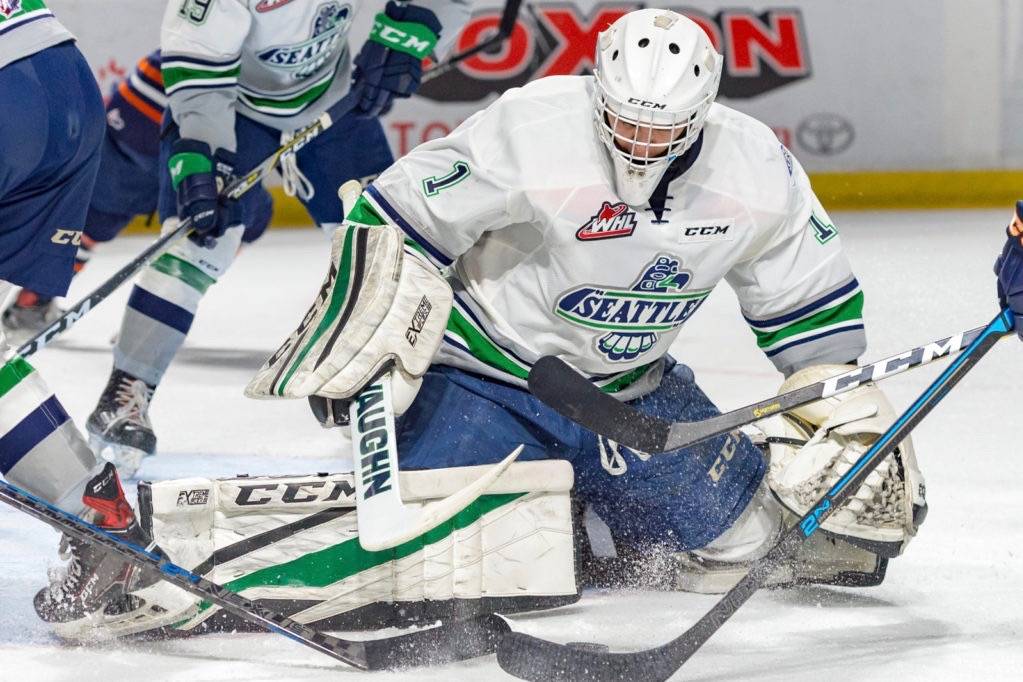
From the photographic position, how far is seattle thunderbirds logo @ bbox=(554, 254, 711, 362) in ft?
8.24

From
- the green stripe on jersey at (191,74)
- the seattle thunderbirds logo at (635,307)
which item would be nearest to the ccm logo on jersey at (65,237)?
the seattle thunderbirds logo at (635,307)

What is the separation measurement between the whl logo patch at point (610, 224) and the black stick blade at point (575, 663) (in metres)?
0.61

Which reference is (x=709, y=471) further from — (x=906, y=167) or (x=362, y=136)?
(x=906, y=167)

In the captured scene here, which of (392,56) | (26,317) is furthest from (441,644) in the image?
(26,317)

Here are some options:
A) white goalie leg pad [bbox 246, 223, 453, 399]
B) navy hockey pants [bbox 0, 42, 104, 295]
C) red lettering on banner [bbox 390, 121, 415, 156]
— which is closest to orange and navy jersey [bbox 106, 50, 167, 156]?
navy hockey pants [bbox 0, 42, 104, 295]

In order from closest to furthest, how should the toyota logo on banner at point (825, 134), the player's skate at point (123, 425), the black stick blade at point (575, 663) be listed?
the black stick blade at point (575, 663) < the player's skate at point (123, 425) < the toyota logo on banner at point (825, 134)

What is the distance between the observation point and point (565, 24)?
651 centimetres

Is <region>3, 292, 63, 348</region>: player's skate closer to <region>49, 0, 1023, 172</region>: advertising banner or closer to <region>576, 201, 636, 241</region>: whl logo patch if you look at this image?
<region>49, 0, 1023, 172</region>: advertising banner

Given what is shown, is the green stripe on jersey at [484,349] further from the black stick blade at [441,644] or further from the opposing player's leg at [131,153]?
the opposing player's leg at [131,153]

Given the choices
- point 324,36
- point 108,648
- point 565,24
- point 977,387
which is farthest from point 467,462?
point 565,24

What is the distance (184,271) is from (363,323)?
1306mm

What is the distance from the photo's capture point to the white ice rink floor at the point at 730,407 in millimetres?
2258

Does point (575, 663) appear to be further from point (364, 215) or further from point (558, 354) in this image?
point (364, 215)

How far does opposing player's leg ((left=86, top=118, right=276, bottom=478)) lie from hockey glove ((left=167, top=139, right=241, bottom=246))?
66mm
